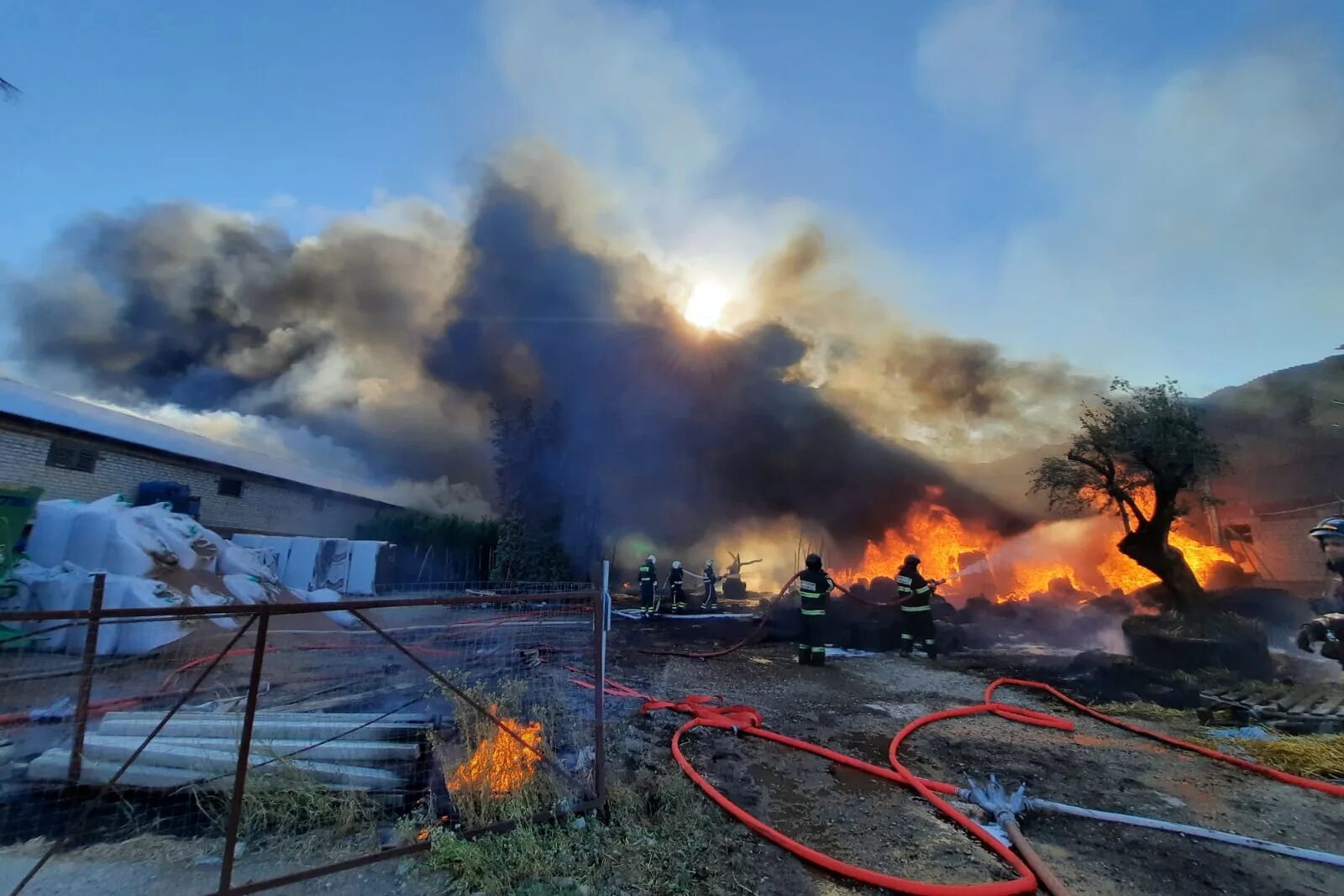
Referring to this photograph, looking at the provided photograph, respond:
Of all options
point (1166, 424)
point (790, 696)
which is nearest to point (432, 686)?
point (790, 696)

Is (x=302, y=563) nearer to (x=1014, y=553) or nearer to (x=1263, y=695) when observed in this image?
(x=1263, y=695)

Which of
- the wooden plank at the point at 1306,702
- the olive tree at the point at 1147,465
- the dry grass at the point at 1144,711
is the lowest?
the dry grass at the point at 1144,711

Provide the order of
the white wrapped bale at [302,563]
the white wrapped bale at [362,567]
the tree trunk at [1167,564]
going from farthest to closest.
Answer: the white wrapped bale at [362,567] → the white wrapped bale at [302,563] → the tree trunk at [1167,564]

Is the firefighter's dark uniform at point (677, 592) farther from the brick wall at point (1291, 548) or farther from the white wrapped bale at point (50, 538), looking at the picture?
the brick wall at point (1291, 548)

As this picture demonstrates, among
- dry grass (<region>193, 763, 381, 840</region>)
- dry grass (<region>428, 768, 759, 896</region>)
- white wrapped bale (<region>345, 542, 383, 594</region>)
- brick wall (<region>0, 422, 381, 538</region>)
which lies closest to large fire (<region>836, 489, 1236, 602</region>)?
white wrapped bale (<region>345, 542, 383, 594</region>)

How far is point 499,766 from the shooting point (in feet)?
12.6

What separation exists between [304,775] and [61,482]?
17.3 metres

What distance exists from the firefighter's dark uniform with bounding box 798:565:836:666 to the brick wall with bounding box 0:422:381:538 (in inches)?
736

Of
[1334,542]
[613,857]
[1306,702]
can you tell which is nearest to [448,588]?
[613,857]

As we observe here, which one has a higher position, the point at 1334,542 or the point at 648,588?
the point at 1334,542

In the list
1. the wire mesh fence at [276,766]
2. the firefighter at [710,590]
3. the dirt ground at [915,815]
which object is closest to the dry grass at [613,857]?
the dirt ground at [915,815]

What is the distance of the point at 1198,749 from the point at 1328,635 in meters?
4.55

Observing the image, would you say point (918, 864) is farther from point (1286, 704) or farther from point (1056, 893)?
point (1286, 704)

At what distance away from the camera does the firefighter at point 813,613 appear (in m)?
9.14
